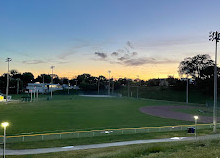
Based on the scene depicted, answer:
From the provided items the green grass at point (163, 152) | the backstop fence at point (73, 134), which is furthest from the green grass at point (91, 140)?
the green grass at point (163, 152)

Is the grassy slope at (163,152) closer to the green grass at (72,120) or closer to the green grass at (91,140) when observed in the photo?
the green grass at (91,140)

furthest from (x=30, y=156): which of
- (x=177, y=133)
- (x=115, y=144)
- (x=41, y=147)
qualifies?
(x=177, y=133)

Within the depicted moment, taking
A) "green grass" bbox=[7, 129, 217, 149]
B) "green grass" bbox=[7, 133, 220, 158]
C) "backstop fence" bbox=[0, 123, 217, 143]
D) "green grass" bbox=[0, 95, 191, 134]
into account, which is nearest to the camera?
"green grass" bbox=[7, 133, 220, 158]

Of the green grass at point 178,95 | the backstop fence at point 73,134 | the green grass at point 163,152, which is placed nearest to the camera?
the green grass at point 163,152

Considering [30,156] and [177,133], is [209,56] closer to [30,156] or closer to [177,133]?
[177,133]

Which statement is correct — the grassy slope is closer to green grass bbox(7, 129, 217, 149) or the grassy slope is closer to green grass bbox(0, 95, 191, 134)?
green grass bbox(7, 129, 217, 149)

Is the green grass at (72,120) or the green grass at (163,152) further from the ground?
the green grass at (163,152)

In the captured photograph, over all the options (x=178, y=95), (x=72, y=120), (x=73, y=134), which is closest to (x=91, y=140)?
(x=73, y=134)

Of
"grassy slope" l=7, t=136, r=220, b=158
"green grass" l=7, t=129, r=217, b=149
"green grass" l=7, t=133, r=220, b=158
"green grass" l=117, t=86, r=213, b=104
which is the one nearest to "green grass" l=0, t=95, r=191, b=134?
"green grass" l=7, t=129, r=217, b=149

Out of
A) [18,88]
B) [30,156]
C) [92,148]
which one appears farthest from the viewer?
[18,88]

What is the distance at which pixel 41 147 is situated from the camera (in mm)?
18094

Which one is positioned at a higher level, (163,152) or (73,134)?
(163,152)

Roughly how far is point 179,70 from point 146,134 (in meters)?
99.6

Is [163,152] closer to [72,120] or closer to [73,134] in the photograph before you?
[73,134]
